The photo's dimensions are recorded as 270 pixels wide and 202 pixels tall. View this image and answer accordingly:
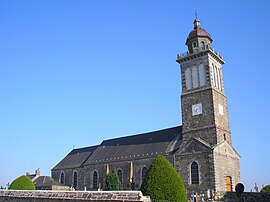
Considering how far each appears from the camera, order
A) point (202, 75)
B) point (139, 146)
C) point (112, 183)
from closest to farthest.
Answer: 1. point (112, 183)
2. point (202, 75)
3. point (139, 146)

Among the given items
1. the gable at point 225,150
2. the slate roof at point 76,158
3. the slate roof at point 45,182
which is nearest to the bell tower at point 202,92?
the gable at point 225,150

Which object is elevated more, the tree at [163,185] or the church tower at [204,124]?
the church tower at [204,124]

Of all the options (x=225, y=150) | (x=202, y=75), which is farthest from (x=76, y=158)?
(x=225, y=150)

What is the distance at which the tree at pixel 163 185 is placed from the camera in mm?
15061

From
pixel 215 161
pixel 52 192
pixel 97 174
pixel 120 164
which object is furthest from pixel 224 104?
pixel 52 192

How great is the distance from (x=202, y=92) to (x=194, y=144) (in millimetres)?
5974

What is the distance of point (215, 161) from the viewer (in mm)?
28938

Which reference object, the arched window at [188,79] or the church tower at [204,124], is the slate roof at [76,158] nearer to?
the church tower at [204,124]

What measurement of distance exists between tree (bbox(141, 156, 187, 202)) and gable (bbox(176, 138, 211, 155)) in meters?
14.3

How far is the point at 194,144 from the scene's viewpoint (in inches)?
1215

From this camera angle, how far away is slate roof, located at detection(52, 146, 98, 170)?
146 ft

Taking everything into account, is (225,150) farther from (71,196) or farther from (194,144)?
(71,196)

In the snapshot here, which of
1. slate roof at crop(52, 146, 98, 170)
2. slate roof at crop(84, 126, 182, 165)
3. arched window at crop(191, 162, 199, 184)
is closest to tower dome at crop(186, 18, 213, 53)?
slate roof at crop(84, 126, 182, 165)

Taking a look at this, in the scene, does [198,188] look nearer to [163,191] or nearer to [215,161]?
[215,161]
